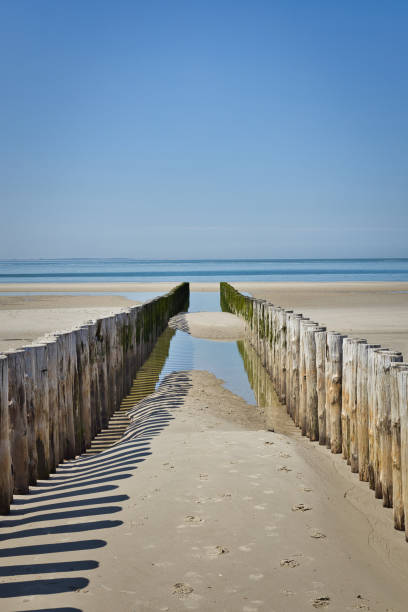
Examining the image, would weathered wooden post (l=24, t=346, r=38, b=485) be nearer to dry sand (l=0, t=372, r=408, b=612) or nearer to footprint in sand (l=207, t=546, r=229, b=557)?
dry sand (l=0, t=372, r=408, b=612)

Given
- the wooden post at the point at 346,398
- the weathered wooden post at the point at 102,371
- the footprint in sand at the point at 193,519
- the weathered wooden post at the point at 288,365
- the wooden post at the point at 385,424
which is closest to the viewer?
the footprint in sand at the point at 193,519

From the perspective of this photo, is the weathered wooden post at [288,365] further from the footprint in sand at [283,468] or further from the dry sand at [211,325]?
the dry sand at [211,325]

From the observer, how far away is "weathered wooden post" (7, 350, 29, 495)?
4.17m

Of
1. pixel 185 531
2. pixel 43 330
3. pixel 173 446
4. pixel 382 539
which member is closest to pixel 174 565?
pixel 185 531

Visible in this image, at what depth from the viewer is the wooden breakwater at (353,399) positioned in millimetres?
3803

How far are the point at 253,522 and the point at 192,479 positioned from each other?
82 centimetres

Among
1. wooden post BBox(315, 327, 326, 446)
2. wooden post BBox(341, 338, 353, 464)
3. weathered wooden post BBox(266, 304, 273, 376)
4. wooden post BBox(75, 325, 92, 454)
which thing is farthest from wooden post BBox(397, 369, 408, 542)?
weathered wooden post BBox(266, 304, 273, 376)

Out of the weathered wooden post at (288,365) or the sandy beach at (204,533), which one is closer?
the sandy beach at (204,533)

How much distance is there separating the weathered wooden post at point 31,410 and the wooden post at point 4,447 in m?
0.47

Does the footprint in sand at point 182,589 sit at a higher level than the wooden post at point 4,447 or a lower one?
lower

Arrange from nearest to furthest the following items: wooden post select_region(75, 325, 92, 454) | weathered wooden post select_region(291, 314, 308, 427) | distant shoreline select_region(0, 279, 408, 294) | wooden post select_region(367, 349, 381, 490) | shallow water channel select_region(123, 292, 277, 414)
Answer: wooden post select_region(367, 349, 381, 490) < wooden post select_region(75, 325, 92, 454) < weathered wooden post select_region(291, 314, 308, 427) < shallow water channel select_region(123, 292, 277, 414) < distant shoreline select_region(0, 279, 408, 294)

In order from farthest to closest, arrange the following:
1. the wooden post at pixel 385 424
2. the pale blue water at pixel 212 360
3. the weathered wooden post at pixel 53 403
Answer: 1. the pale blue water at pixel 212 360
2. the weathered wooden post at pixel 53 403
3. the wooden post at pixel 385 424

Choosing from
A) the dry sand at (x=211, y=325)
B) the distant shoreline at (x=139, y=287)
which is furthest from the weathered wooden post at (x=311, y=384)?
the distant shoreline at (x=139, y=287)

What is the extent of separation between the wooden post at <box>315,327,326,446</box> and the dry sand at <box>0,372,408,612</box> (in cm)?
69
